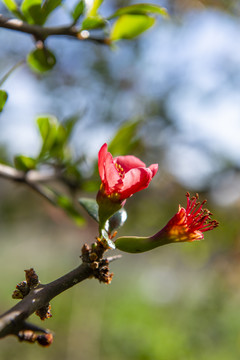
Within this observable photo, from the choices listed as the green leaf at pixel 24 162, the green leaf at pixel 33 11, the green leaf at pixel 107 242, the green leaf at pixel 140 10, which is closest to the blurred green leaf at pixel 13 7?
the green leaf at pixel 33 11

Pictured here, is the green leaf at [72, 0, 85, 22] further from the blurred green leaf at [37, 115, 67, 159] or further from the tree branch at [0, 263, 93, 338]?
the tree branch at [0, 263, 93, 338]

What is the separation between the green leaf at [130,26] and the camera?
27.7 inches

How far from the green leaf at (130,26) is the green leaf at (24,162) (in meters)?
0.27

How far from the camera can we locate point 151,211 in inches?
78.9

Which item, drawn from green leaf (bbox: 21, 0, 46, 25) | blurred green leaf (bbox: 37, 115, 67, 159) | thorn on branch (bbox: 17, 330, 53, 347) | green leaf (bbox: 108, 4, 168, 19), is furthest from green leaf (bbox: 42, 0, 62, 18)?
thorn on branch (bbox: 17, 330, 53, 347)

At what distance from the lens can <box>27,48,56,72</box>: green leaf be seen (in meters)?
0.70

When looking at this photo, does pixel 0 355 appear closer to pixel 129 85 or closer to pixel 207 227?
pixel 129 85

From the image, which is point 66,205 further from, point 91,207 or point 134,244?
point 134,244

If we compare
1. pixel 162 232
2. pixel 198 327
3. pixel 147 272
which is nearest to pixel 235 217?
pixel 198 327

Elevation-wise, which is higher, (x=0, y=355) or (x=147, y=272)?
(x=0, y=355)

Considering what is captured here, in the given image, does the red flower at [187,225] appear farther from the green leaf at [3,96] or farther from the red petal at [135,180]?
the green leaf at [3,96]

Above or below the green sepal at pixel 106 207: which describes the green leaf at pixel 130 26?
above

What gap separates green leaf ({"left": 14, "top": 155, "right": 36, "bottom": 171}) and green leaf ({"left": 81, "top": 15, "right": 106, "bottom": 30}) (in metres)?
0.26

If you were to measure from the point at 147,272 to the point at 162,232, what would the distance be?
714 centimetres
